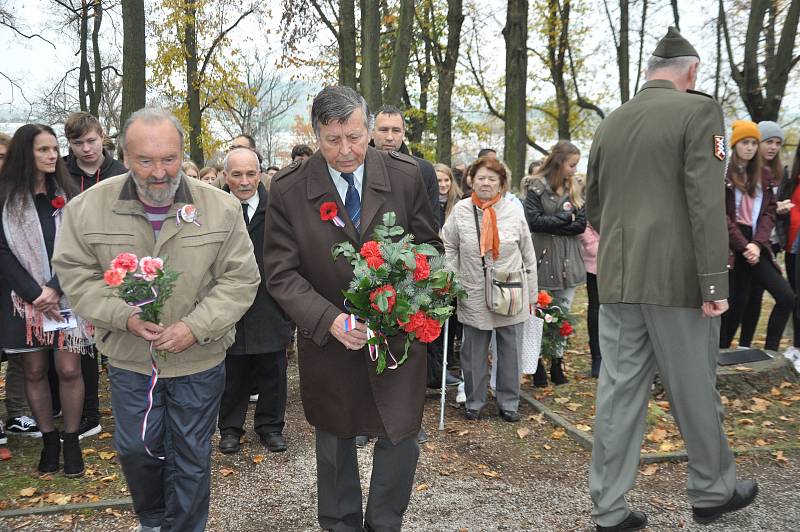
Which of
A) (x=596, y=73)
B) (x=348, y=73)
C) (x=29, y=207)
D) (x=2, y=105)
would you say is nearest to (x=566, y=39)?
(x=596, y=73)

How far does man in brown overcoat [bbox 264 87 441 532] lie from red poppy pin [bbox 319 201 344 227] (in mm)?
58

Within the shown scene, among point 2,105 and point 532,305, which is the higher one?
point 2,105

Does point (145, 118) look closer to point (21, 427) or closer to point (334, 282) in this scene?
point (334, 282)

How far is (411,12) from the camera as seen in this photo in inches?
473

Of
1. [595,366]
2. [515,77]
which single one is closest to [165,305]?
[595,366]

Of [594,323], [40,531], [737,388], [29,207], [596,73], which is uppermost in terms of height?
[596,73]

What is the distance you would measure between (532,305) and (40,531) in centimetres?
422

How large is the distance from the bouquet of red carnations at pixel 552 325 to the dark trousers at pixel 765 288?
5.94 feet

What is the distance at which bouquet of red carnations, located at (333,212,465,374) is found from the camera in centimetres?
309

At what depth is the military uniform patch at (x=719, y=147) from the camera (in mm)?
3549

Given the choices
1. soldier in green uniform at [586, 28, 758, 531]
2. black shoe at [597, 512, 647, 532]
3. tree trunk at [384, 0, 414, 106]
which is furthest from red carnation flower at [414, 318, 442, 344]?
tree trunk at [384, 0, 414, 106]

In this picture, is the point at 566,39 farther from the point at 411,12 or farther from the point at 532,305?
the point at 532,305

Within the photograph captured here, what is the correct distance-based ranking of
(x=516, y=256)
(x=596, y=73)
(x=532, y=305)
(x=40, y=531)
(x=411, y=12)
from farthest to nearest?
(x=596, y=73), (x=411, y=12), (x=532, y=305), (x=516, y=256), (x=40, y=531)

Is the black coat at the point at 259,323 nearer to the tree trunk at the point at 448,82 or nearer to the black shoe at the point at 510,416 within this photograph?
the black shoe at the point at 510,416
